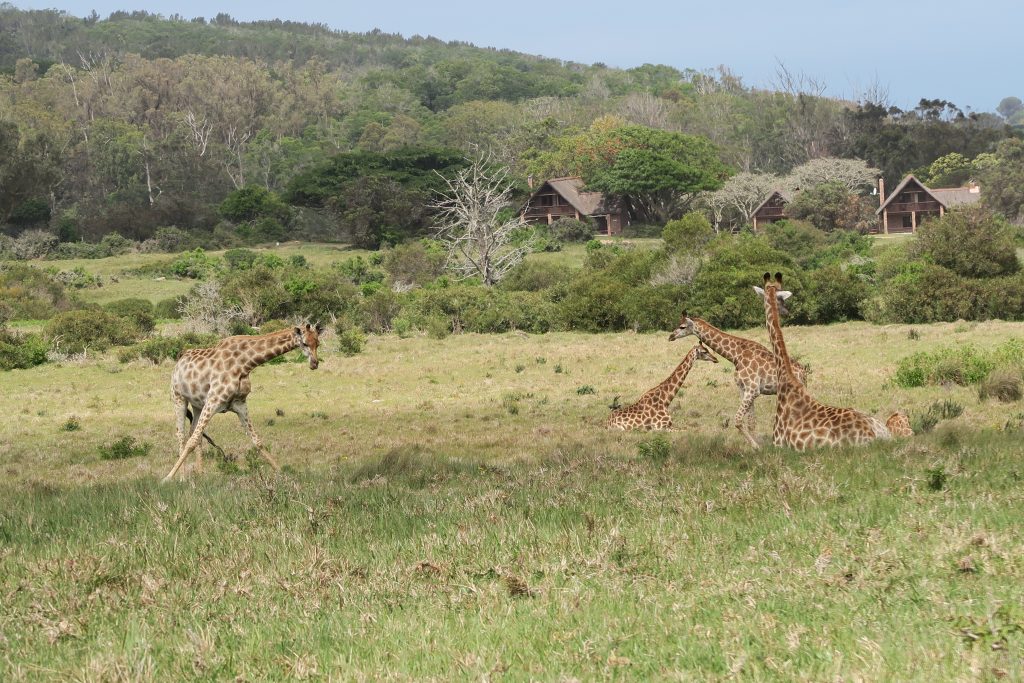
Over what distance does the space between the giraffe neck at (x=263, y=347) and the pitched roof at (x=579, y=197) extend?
249 ft

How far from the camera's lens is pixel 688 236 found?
3928cm

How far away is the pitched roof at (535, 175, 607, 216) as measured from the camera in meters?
90.5

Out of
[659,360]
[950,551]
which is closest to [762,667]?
[950,551]

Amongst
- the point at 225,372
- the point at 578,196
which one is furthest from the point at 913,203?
the point at 225,372

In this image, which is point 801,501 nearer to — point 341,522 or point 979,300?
point 341,522

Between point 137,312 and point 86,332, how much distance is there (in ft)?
16.4

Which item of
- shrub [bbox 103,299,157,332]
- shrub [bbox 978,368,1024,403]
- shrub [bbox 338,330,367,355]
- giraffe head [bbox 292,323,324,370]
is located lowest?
shrub [bbox 338,330,367,355]

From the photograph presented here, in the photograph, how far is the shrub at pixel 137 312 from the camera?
1479 inches

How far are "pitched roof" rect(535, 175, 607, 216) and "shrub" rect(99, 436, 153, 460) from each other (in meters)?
74.1

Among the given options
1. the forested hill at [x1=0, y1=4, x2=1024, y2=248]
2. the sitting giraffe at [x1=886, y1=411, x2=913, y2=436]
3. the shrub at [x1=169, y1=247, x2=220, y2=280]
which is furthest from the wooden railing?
the sitting giraffe at [x1=886, y1=411, x2=913, y2=436]

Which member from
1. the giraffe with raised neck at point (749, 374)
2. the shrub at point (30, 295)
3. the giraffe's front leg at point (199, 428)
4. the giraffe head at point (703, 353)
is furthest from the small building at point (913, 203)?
the giraffe's front leg at point (199, 428)

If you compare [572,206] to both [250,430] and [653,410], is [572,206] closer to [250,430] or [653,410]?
[653,410]

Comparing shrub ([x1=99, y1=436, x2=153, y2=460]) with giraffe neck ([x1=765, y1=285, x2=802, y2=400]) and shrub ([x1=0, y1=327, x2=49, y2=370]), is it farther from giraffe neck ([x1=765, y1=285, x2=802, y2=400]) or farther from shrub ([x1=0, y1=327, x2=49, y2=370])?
shrub ([x1=0, y1=327, x2=49, y2=370])

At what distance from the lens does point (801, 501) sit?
7277 mm
